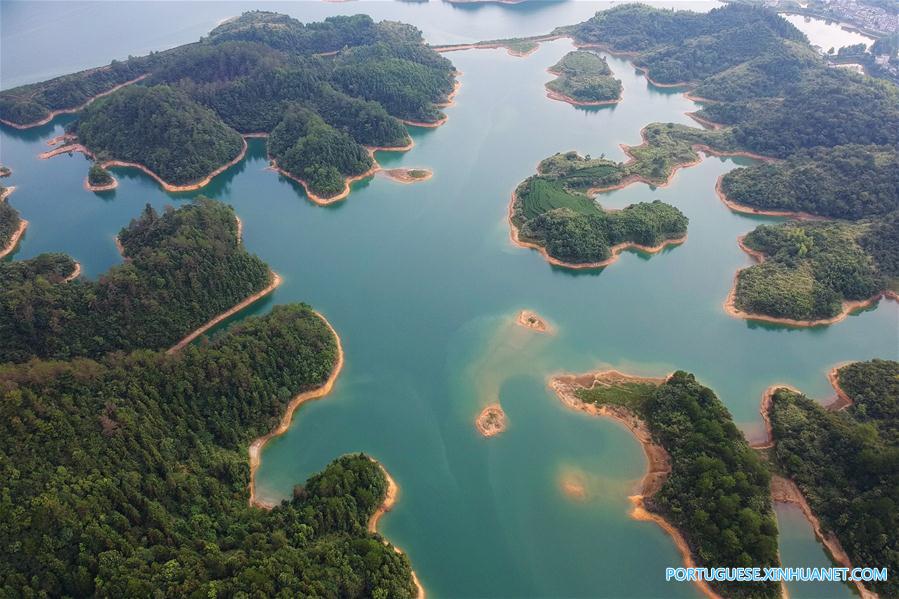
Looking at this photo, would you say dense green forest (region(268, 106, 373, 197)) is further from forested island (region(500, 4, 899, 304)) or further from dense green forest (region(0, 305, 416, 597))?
dense green forest (region(0, 305, 416, 597))

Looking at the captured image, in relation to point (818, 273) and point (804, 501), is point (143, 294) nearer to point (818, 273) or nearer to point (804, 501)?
point (804, 501)

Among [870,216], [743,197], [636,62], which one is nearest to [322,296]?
[743,197]

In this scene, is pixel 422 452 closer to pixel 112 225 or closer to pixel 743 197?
pixel 112 225

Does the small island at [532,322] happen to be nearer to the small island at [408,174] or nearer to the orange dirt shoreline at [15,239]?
the small island at [408,174]

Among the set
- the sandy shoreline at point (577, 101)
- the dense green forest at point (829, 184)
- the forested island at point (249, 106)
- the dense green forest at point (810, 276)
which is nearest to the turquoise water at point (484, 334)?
the dense green forest at point (810, 276)

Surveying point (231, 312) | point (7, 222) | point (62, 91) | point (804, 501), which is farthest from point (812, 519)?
point (62, 91)

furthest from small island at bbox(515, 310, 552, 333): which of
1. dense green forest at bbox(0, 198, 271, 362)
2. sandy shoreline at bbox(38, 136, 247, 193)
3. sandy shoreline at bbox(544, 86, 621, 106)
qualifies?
sandy shoreline at bbox(544, 86, 621, 106)

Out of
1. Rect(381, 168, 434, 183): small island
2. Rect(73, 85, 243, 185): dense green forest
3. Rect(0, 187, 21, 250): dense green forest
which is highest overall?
Rect(73, 85, 243, 185): dense green forest
